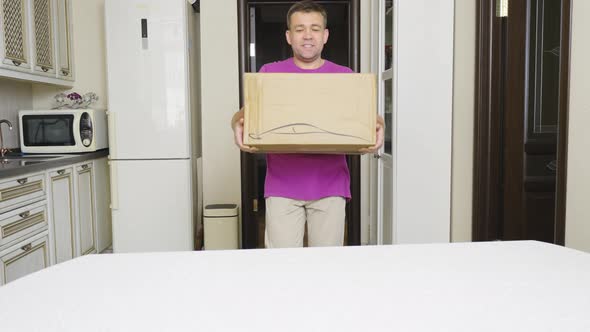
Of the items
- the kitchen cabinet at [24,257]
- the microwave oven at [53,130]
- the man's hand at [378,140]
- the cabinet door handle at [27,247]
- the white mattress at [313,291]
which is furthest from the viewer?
the microwave oven at [53,130]

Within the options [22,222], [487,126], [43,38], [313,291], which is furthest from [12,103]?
[313,291]

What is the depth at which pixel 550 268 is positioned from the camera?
840 millimetres

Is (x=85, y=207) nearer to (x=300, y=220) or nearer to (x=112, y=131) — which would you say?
(x=112, y=131)

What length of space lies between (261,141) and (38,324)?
3.21 feet

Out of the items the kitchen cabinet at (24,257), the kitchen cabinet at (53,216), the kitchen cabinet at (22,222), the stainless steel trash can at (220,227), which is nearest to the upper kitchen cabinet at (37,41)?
the kitchen cabinet at (53,216)

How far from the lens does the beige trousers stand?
6.11 ft

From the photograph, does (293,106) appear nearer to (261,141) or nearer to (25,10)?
(261,141)

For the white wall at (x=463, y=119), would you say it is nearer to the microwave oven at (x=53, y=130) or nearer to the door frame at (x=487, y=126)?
the door frame at (x=487, y=126)

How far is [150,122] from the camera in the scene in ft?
11.4

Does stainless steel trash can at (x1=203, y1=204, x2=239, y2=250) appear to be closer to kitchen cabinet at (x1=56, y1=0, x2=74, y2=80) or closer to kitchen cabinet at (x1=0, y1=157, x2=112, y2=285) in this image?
kitchen cabinet at (x1=0, y1=157, x2=112, y2=285)

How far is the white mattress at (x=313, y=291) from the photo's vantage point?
2.07 feet

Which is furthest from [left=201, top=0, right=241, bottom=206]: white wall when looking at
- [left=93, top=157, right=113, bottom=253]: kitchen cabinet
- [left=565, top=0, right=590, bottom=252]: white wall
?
[left=565, top=0, right=590, bottom=252]: white wall

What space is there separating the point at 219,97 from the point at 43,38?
48.9 inches

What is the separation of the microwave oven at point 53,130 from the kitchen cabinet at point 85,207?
179mm
